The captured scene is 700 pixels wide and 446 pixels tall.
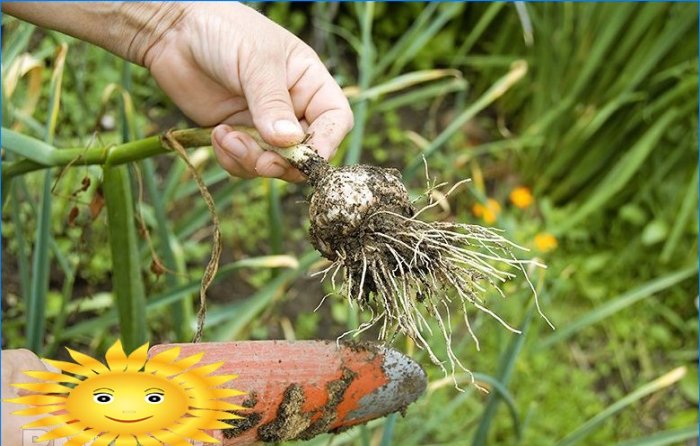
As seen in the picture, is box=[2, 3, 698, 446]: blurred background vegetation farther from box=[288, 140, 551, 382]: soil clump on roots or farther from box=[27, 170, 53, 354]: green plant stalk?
box=[288, 140, 551, 382]: soil clump on roots

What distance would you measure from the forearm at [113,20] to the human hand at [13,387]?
47 cm

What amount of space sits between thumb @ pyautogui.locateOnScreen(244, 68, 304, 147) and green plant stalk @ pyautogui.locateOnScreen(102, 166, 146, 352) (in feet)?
0.67

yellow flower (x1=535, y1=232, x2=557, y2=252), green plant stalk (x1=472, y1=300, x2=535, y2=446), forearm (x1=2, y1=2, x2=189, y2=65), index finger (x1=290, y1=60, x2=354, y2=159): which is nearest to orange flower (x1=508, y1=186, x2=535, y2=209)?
yellow flower (x1=535, y1=232, x2=557, y2=252)

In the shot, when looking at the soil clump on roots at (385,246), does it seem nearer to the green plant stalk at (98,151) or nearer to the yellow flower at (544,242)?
the green plant stalk at (98,151)

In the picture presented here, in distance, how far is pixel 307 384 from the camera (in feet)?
2.77

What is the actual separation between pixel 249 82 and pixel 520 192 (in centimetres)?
145

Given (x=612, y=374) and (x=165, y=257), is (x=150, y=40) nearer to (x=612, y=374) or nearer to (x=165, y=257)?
(x=165, y=257)

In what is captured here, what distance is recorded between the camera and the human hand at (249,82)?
39.8 inches

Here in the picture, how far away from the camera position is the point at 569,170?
2.43m

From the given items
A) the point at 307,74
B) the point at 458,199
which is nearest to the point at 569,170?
the point at 458,199

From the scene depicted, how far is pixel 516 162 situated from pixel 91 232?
4.07ft

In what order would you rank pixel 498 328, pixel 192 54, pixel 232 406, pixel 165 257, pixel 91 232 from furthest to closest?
pixel 91 232
pixel 498 328
pixel 165 257
pixel 192 54
pixel 232 406

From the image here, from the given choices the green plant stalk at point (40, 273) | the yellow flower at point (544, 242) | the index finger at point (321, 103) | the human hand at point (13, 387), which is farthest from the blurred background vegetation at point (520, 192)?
the human hand at point (13, 387)

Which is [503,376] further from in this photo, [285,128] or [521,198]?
[521,198]
